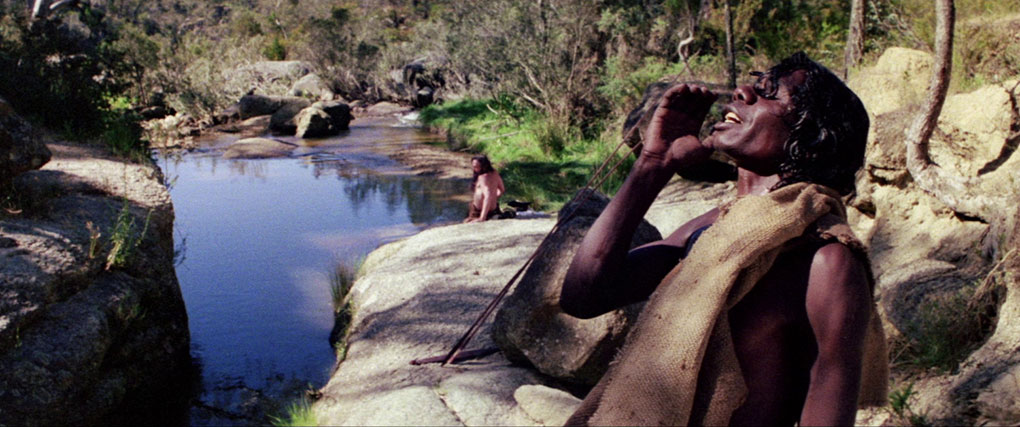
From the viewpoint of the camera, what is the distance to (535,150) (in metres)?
15.6

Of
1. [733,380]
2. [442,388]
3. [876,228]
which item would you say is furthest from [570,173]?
[733,380]

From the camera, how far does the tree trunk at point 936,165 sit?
5227 mm

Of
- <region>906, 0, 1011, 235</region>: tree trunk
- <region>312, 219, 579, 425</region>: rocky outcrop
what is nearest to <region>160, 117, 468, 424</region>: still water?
<region>312, 219, 579, 425</region>: rocky outcrop

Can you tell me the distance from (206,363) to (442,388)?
3194 mm

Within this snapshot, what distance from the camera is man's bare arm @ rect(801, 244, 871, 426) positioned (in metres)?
1.41

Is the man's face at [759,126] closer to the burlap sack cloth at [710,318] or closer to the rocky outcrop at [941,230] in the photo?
the burlap sack cloth at [710,318]

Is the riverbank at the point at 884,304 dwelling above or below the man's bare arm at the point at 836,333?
below

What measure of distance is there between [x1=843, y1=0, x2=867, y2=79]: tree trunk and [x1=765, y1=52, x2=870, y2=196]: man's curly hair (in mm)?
7956

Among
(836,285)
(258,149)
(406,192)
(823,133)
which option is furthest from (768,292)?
(258,149)

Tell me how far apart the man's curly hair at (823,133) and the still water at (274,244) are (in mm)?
4790

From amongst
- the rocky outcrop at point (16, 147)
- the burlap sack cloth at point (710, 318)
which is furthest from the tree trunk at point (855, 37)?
the burlap sack cloth at point (710, 318)

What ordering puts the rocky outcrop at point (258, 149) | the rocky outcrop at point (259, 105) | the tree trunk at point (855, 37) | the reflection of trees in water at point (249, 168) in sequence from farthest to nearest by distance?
1. the rocky outcrop at point (259, 105)
2. the rocky outcrop at point (258, 149)
3. the reflection of trees in water at point (249, 168)
4. the tree trunk at point (855, 37)

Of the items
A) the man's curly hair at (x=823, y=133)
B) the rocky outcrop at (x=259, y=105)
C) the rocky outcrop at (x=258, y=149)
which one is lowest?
the rocky outcrop at (x=258, y=149)

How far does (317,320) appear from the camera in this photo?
7.65m
